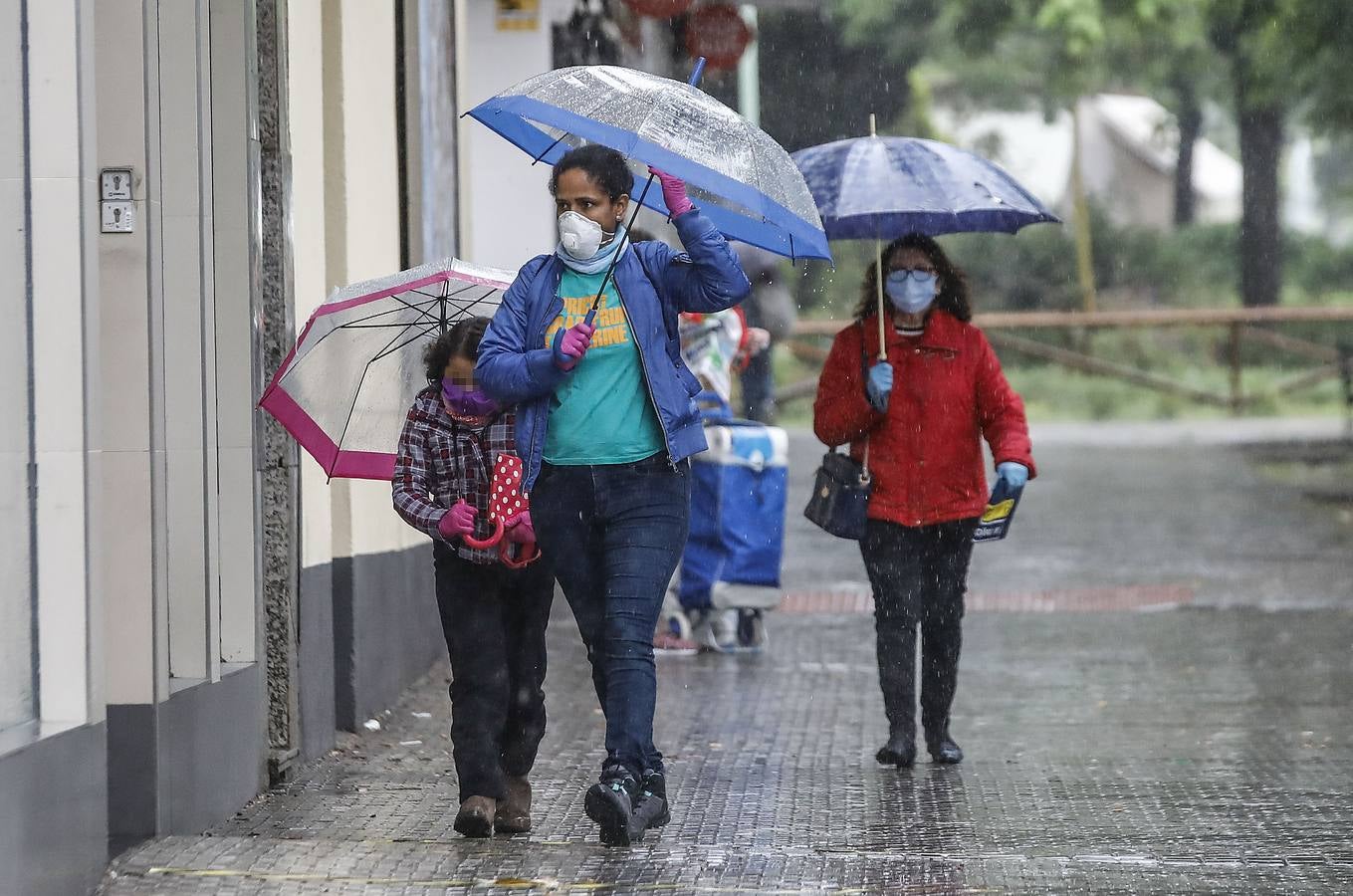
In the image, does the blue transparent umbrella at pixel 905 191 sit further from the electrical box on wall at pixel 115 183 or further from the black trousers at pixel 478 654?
the electrical box on wall at pixel 115 183

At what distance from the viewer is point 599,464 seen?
17.8 ft

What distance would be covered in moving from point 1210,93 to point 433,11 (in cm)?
3137

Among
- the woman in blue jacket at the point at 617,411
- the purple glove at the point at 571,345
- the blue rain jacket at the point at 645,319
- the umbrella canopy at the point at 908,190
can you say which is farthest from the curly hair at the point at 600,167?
the umbrella canopy at the point at 908,190

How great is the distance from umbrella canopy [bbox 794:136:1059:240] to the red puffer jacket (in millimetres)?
374

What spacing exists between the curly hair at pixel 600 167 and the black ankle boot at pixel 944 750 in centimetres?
254

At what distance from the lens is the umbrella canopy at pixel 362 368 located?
5746 millimetres

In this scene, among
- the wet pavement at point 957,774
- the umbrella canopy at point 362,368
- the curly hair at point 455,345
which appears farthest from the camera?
the umbrella canopy at point 362,368

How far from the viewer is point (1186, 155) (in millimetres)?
43469

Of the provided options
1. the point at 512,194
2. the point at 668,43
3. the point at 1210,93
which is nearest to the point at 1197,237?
the point at 1210,93

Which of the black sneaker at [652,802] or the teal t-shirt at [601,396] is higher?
the teal t-shirt at [601,396]

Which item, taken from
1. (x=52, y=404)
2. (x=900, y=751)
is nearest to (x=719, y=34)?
→ (x=900, y=751)

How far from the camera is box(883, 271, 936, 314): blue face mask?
22.8 ft

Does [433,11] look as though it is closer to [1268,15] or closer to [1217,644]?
[1217,644]

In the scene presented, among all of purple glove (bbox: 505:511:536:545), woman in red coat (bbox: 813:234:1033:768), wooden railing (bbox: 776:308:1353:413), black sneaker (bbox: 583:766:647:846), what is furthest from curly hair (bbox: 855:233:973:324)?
wooden railing (bbox: 776:308:1353:413)
